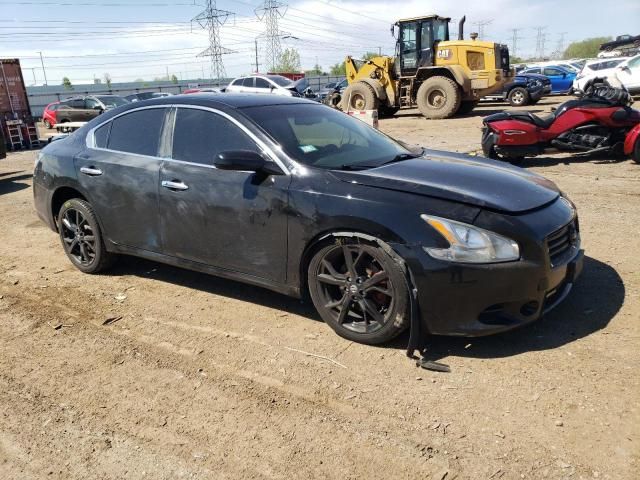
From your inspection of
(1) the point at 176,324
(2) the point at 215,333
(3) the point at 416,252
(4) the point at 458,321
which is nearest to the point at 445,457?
(4) the point at 458,321

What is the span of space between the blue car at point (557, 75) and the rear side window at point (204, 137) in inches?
1091

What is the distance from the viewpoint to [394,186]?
3314mm

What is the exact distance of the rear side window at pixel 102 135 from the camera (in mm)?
4758

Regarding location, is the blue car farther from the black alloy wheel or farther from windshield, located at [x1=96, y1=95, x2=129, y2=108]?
the black alloy wheel

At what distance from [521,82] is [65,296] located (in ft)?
76.6

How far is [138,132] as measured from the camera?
14.9ft

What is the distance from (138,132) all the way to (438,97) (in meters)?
16.4

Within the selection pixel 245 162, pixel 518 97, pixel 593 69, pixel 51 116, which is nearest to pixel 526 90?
pixel 518 97

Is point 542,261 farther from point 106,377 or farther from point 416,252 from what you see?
point 106,377

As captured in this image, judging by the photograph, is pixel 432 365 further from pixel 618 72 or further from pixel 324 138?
pixel 618 72

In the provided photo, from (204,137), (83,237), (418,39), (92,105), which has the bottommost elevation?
(83,237)

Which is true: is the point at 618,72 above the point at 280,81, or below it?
below

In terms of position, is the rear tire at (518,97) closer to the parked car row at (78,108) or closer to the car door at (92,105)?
the parked car row at (78,108)

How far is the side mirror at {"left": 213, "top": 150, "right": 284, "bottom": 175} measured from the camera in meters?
3.61
